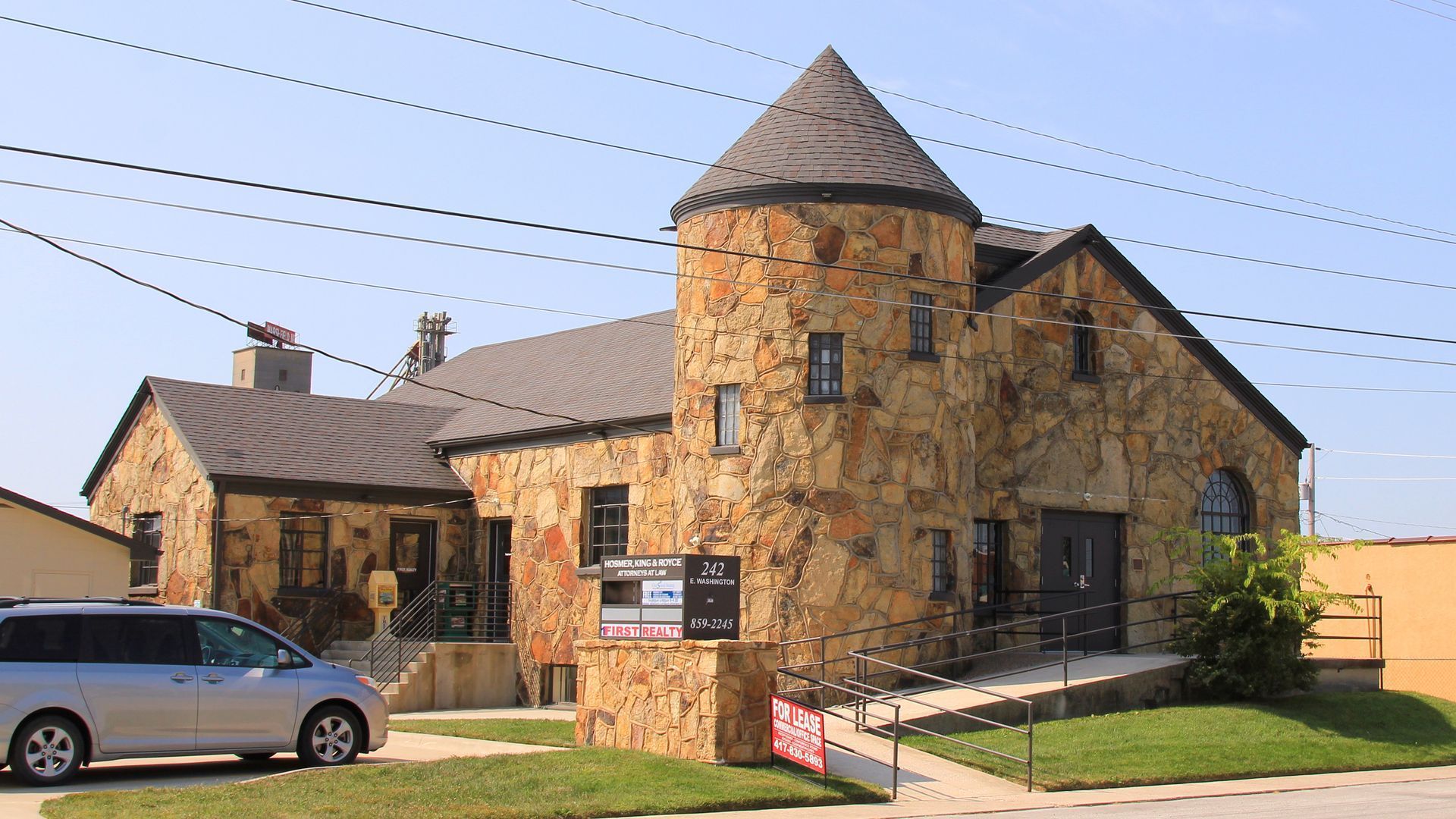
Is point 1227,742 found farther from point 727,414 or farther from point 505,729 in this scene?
point 505,729

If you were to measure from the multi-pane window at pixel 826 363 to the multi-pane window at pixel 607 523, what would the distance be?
541 centimetres

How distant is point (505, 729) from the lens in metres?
21.4

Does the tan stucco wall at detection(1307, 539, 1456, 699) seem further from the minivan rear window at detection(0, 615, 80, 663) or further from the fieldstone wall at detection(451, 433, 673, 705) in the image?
the minivan rear window at detection(0, 615, 80, 663)

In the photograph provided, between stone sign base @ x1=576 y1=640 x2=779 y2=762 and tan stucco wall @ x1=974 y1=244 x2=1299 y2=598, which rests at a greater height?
tan stucco wall @ x1=974 y1=244 x2=1299 y2=598

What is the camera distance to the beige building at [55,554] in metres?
25.0

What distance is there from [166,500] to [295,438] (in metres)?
2.63

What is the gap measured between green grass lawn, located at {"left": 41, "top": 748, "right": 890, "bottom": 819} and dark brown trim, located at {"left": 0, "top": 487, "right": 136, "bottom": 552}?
12192 mm

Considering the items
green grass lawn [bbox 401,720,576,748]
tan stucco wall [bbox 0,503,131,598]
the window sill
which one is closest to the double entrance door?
green grass lawn [bbox 401,720,576,748]

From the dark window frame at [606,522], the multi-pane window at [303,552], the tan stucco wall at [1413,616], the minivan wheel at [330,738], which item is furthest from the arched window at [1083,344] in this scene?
the minivan wheel at [330,738]

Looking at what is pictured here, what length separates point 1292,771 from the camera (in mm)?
19484

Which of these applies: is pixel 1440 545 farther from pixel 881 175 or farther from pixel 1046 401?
pixel 881 175

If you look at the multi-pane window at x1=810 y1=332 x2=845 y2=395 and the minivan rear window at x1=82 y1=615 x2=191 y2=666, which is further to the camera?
the multi-pane window at x1=810 y1=332 x2=845 y2=395

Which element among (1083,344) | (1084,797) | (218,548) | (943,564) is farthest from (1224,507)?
(218,548)

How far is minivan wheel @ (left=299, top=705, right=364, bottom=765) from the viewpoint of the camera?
16000 millimetres
